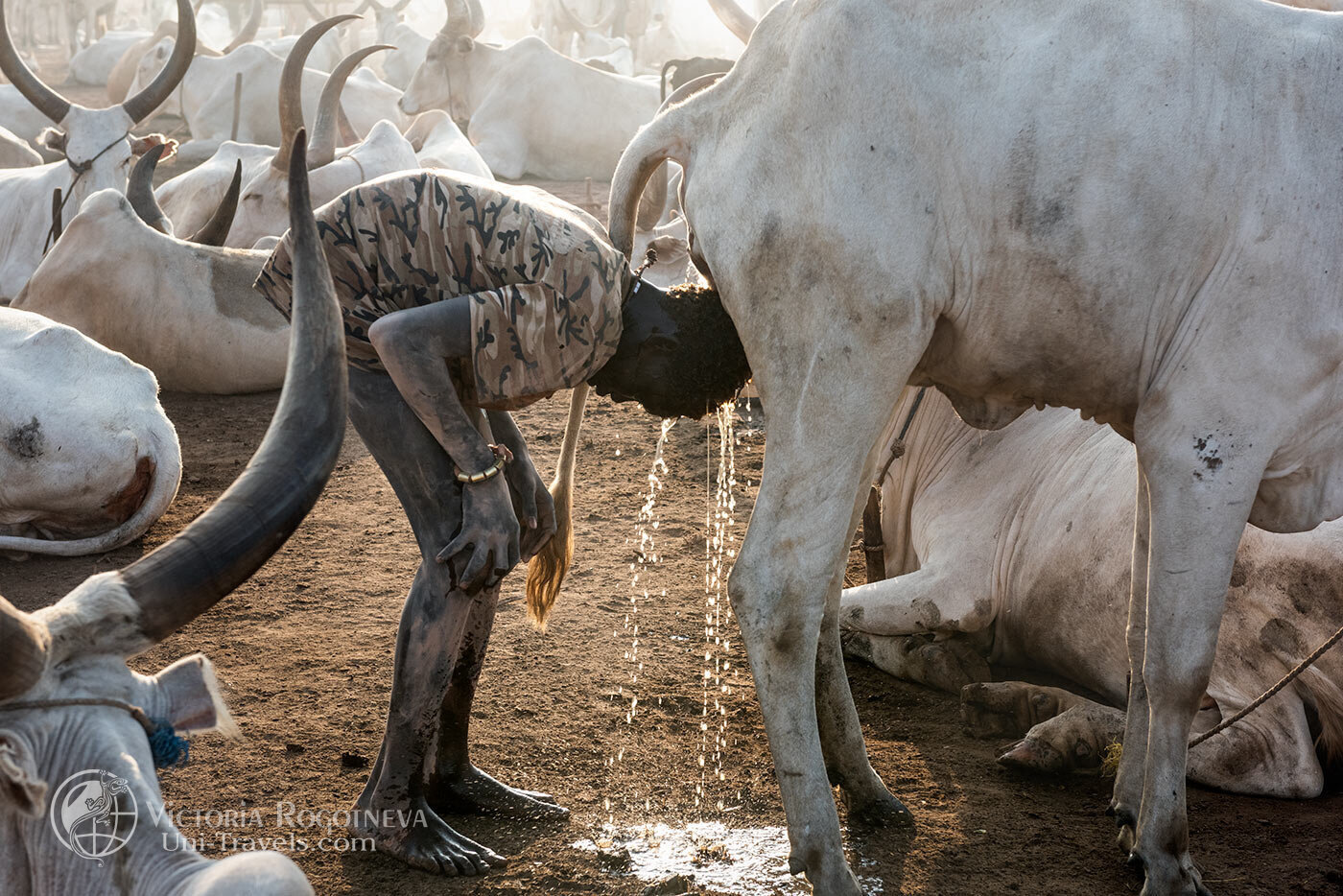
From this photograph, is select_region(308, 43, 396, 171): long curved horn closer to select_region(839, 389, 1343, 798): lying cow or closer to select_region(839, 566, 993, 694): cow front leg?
select_region(839, 389, 1343, 798): lying cow

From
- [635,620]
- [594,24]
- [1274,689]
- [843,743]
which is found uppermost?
[594,24]

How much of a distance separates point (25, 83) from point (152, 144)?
1.06 m

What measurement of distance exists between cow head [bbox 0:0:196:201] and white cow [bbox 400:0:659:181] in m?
5.64

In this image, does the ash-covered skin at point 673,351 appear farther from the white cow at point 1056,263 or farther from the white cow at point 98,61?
the white cow at point 98,61

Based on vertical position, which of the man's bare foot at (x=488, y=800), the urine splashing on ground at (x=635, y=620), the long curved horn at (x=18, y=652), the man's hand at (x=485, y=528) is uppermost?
the long curved horn at (x=18, y=652)

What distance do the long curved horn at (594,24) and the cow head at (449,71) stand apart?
48.0 feet

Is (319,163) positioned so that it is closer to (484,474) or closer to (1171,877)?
(484,474)

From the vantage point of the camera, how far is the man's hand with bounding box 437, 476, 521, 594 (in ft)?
9.57

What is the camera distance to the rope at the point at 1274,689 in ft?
10.5

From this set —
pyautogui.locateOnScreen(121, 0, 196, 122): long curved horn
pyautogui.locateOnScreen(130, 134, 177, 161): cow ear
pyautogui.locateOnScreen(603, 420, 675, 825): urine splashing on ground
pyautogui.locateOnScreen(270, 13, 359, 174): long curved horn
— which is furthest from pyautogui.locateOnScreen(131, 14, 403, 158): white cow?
pyautogui.locateOnScreen(603, 420, 675, 825): urine splashing on ground

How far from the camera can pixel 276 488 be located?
189 centimetres

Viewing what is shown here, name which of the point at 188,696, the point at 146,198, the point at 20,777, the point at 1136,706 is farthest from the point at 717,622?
the point at 146,198

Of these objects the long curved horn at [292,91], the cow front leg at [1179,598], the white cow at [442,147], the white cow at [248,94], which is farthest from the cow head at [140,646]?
the white cow at [248,94]

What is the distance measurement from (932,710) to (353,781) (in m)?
1.72
